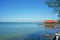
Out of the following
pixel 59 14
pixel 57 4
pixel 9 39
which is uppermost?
pixel 57 4

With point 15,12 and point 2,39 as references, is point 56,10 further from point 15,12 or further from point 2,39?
point 15,12

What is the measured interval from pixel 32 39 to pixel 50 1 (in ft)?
12.3

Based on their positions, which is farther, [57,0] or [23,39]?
[23,39]

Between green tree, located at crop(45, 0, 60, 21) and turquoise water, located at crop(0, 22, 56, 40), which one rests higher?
green tree, located at crop(45, 0, 60, 21)

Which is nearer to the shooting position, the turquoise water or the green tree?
the green tree

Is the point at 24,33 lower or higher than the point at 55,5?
lower

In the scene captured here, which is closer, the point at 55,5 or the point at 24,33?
the point at 55,5

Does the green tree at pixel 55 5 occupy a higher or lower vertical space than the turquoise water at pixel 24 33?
higher

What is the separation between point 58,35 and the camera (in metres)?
4.43

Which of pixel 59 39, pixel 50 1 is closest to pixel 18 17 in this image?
pixel 50 1

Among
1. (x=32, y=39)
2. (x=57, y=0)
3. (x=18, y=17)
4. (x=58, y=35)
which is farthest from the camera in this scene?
(x=18, y=17)

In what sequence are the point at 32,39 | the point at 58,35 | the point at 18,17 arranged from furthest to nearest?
the point at 18,17, the point at 32,39, the point at 58,35

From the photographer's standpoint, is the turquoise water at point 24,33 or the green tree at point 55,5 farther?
the turquoise water at point 24,33

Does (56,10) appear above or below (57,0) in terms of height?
below
